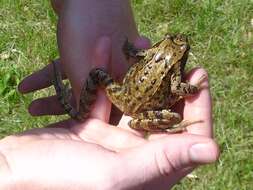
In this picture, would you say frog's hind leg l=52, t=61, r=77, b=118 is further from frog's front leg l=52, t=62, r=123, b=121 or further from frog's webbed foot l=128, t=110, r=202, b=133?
frog's webbed foot l=128, t=110, r=202, b=133

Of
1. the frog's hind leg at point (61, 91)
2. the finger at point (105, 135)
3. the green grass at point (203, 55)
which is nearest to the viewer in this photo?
the finger at point (105, 135)

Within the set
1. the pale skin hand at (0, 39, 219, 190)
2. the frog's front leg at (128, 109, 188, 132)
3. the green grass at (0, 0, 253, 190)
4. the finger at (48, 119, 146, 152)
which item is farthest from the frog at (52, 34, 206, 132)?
the green grass at (0, 0, 253, 190)

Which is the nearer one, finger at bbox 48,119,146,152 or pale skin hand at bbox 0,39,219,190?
pale skin hand at bbox 0,39,219,190

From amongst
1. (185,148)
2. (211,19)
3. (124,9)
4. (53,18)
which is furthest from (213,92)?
(185,148)

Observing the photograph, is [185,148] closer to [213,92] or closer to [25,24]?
[213,92]

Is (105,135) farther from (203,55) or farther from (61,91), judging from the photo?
(203,55)

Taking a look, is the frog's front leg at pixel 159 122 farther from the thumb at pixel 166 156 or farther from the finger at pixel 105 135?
the thumb at pixel 166 156

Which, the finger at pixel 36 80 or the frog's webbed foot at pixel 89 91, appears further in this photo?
the finger at pixel 36 80

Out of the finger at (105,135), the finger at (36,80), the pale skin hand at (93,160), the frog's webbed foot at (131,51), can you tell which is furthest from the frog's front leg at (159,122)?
the finger at (36,80)
